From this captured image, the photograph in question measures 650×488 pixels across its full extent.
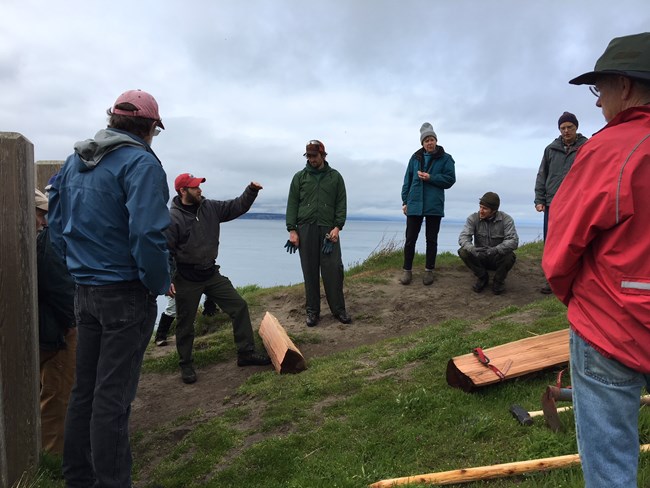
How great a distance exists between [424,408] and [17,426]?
10.8ft

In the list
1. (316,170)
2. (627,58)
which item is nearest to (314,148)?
(316,170)

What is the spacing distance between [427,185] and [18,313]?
22.4ft

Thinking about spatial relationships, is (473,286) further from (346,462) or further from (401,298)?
(346,462)

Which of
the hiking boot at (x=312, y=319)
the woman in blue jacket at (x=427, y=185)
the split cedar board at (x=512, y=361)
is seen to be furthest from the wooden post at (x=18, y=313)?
the woman in blue jacket at (x=427, y=185)

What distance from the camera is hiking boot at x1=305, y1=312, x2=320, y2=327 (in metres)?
8.71


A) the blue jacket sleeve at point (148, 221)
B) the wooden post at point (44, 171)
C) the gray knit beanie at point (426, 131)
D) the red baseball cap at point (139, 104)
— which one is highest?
the gray knit beanie at point (426, 131)

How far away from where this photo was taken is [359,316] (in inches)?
355

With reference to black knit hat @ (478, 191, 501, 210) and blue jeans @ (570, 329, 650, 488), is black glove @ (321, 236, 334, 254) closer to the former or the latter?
black knit hat @ (478, 191, 501, 210)

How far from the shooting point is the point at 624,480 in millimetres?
2217

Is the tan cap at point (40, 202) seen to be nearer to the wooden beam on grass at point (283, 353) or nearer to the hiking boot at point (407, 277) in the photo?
the wooden beam on grass at point (283, 353)

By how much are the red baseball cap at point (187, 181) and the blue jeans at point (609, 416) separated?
530 centimetres

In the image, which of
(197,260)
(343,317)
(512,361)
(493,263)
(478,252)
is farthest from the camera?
(493,263)

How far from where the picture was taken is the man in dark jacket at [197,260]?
6.70 m

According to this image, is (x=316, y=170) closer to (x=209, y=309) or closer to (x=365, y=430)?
(x=209, y=309)
